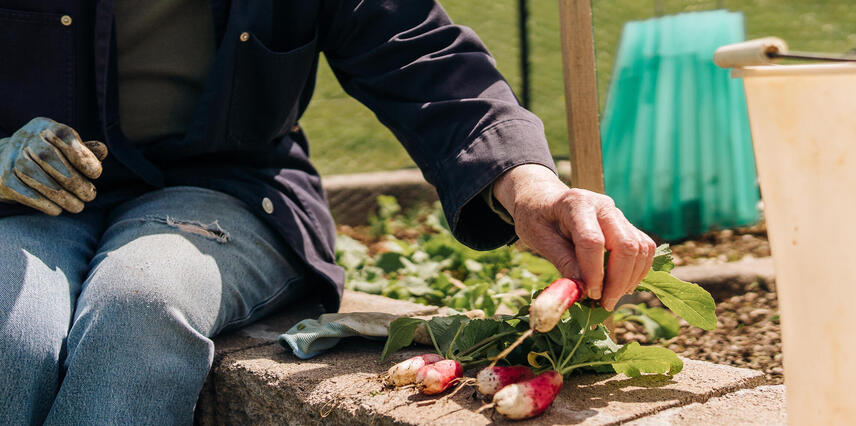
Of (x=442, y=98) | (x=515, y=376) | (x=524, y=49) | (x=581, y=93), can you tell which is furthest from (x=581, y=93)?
(x=524, y=49)

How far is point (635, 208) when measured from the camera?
3.49 meters

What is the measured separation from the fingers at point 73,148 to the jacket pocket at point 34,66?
6.4 inches

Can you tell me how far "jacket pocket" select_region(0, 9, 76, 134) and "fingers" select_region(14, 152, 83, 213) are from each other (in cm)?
19

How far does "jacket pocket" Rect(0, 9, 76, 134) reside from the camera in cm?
188

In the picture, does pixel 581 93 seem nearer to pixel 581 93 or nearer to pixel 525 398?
pixel 581 93

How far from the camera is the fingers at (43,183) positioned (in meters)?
1.74

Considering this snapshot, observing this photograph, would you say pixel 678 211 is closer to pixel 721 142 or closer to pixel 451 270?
pixel 721 142

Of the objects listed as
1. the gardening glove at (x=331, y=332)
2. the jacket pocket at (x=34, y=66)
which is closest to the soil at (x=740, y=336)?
the gardening glove at (x=331, y=332)

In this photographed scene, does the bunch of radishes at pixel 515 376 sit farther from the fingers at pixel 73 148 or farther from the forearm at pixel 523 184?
the fingers at pixel 73 148

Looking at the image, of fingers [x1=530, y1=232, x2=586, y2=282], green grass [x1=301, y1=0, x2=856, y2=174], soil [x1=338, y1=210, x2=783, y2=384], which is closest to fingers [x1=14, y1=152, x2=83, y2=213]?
fingers [x1=530, y1=232, x2=586, y2=282]

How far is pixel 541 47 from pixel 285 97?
4822 mm

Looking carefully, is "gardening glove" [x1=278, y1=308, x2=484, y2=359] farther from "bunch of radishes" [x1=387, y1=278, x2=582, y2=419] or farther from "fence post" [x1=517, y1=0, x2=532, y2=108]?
"fence post" [x1=517, y1=0, x2=532, y2=108]

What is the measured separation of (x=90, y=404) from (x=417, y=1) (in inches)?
41.8

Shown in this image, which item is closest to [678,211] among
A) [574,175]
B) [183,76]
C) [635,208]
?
[635,208]
